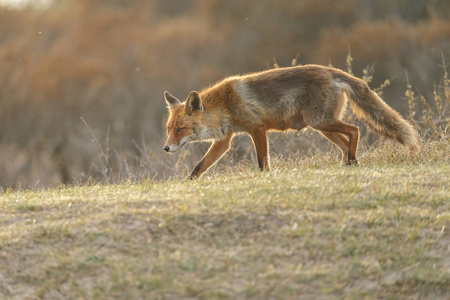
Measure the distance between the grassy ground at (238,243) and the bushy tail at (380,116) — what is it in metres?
1.71

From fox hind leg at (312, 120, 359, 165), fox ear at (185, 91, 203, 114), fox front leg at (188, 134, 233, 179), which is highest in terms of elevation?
fox ear at (185, 91, 203, 114)

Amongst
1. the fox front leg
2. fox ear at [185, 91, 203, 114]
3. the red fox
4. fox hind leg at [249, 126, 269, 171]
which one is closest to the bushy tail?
the red fox

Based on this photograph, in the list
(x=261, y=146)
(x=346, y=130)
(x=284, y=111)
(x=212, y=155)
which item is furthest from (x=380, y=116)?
(x=212, y=155)

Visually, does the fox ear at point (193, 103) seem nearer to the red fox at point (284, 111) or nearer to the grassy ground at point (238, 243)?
the red fox at point (284, 111)

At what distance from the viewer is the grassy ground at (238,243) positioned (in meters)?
5.44

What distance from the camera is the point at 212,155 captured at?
31.8 ft

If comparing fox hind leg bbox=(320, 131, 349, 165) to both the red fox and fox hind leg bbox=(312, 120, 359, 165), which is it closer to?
the red fox

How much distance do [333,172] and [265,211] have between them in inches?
79.3

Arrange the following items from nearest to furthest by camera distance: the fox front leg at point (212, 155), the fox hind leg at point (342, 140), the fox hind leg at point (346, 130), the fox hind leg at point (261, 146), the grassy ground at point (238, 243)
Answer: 1. the grassy ground at point (238, 243)
2. the fox hind leg at point (346, 130)
3. the fox hind leg at point (261, 146)
4. the fox front leg at point (212, 155)
5. the fox hind leg at point (342, 140)

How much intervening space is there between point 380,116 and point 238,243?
415cm

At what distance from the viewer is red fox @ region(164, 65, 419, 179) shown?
9.12 m

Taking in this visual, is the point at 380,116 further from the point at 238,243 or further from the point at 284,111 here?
the point at 238,243

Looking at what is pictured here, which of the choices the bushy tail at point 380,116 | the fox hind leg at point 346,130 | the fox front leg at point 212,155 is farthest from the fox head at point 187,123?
the bushy tail at point 380,116

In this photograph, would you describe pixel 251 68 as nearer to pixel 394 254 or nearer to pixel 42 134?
pixel 42 134
